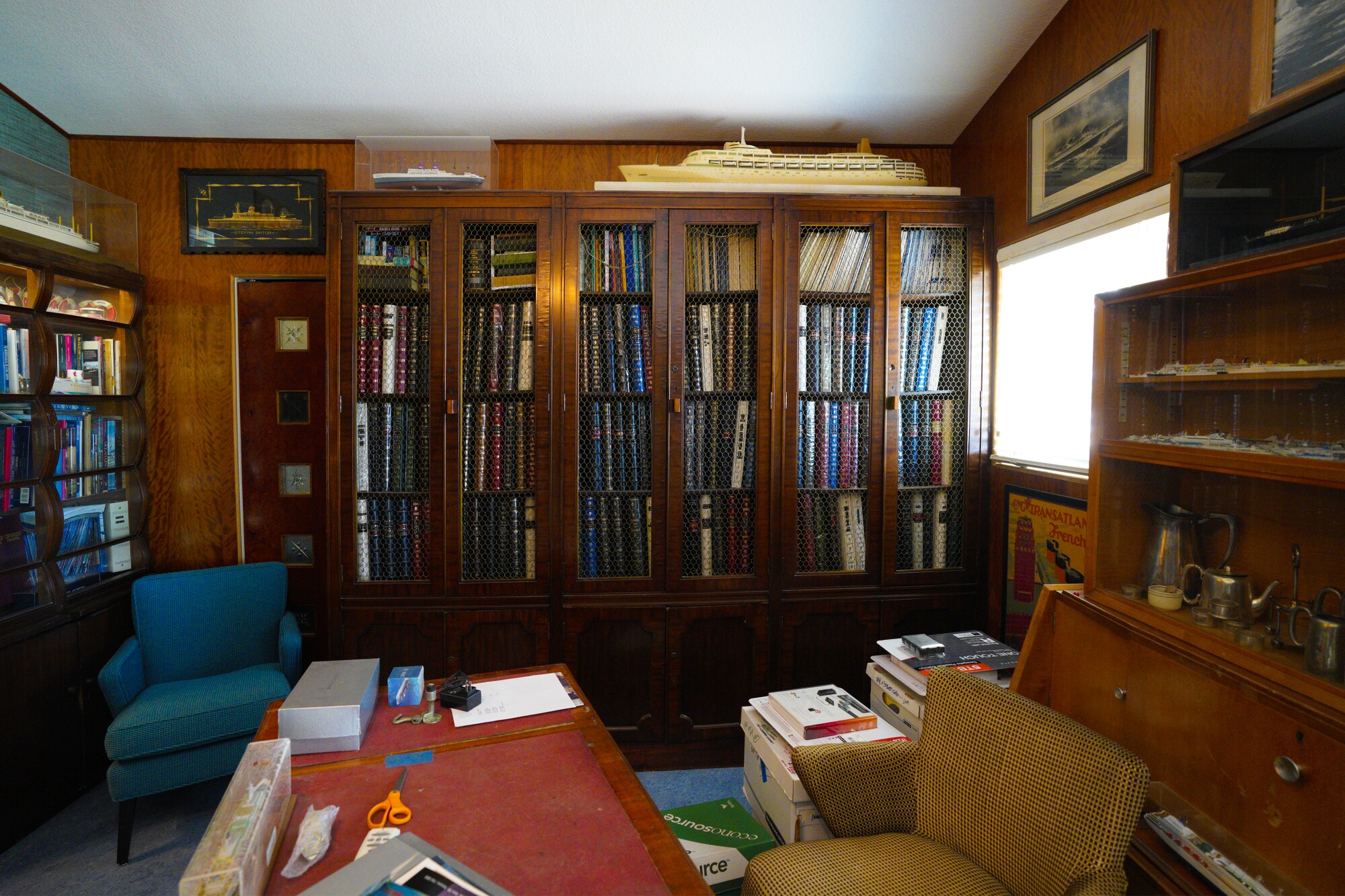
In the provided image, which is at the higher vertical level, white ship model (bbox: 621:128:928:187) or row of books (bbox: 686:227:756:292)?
white ship model (bbox: 621:128:928:187)

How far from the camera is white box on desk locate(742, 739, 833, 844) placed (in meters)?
1.79

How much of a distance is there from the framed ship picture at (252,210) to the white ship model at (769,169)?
1.52 metres

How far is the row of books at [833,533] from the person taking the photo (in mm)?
2750

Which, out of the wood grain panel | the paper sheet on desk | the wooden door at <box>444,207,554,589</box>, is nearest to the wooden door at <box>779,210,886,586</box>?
the wooden door at <box>444,207,554,589</box>

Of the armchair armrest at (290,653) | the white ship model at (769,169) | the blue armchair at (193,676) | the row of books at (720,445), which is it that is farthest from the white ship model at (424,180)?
the armchair armrest at (290,653)

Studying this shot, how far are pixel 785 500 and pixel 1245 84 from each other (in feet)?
6.08

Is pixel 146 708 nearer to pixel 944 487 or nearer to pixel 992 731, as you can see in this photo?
pixel 992 731

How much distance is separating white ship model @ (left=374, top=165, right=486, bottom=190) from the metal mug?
2834 mm

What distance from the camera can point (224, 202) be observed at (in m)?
3.00

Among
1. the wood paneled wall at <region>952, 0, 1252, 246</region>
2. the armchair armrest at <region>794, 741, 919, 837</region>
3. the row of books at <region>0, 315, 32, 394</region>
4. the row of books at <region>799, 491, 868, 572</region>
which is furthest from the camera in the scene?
the row of books at <region>799, 491, 868, 572</region>

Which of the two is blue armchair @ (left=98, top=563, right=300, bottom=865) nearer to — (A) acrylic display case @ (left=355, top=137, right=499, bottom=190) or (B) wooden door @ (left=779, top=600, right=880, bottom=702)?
(A) acrylic display case @ (left=355, top=137, right=499, bottom=190)

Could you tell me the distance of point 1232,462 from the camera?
132cm

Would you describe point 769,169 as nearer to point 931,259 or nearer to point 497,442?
point 931,259

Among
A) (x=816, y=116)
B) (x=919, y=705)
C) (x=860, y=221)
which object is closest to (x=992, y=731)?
(x=919, y=705)
